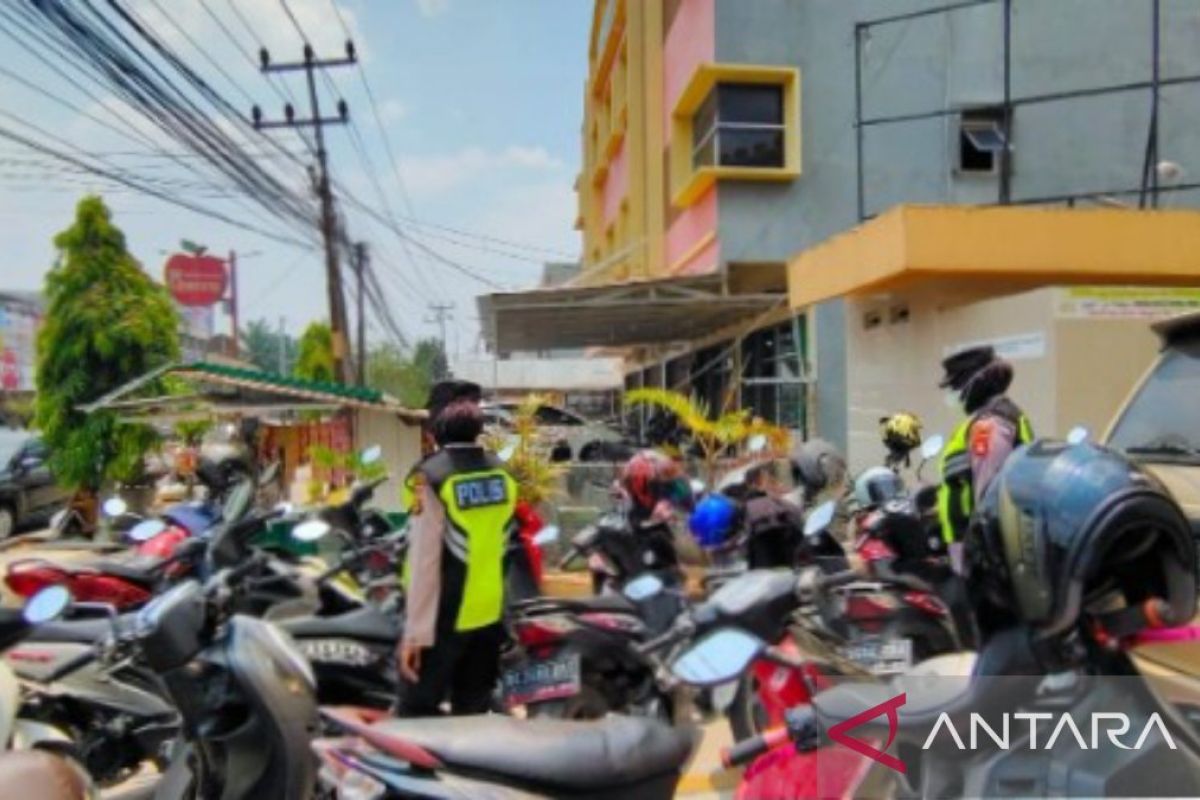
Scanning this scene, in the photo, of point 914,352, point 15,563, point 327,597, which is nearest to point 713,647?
point 327,597

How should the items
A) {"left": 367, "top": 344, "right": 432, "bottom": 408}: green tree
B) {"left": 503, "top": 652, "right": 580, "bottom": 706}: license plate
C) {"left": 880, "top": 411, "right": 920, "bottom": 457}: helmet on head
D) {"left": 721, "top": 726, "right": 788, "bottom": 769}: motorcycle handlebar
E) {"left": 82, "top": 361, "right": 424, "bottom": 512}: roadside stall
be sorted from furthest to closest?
1. {"left": 367, "top": 344, "right": 432, "bottom": 408}: green tree
2. {"left": 82, "top": 361, "right": 424, "bottom": 512}: roadside stall
3. {"left": 880, "top": 411, "right": 920, "bottom": 457}: helmet on head
4. {"left": 503, "top": 652, "right": 580, "bottom": 706}: license plate
5. {"left": 721, "top": 726, "right": 788, "bottom": 769}: motorcycle handlebar

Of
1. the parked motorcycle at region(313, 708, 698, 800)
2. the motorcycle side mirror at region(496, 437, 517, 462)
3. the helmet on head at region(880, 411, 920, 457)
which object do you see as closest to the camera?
the parked motorcycle at region(313, 708, 698, 800)

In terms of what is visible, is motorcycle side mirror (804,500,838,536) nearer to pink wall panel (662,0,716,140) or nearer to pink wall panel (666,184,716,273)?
pink wall panel (666,184,716,273)

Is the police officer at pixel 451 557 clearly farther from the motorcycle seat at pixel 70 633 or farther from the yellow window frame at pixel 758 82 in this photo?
the yellow window frame at pixel 758 82

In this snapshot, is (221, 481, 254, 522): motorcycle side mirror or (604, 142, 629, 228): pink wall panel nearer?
(221, 481, 254, 522): motorcycle side mirror

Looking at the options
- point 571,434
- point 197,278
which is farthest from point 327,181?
point 197,278

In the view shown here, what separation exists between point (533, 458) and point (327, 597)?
162 inches

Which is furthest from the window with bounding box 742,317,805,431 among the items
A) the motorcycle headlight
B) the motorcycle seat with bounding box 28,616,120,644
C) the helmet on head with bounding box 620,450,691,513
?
the motorcycle headlight

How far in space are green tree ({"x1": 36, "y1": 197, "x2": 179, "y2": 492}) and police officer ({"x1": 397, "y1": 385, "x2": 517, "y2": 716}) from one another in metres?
10.6

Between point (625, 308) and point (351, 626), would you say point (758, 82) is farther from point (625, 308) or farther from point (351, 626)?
point (351, 626)

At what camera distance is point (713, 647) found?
2107 millimetres

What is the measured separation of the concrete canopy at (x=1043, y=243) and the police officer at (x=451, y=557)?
19.3ft

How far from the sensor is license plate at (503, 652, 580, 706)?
402 centimetres

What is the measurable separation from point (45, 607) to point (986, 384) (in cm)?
365
